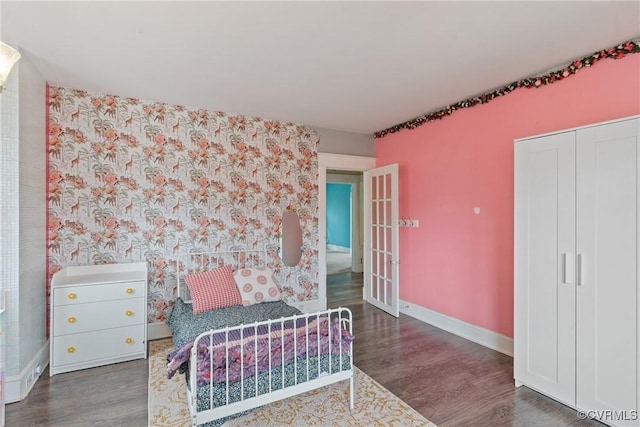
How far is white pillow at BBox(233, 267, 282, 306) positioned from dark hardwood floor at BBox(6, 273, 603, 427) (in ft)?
3.51

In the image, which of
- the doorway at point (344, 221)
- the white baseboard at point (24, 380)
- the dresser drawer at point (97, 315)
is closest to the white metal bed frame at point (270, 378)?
the dresser drawer at point (97, 315)

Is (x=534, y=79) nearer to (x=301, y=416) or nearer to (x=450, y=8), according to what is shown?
(x=450, y=8)

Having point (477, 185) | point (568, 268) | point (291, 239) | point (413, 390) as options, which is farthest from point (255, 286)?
point (568, 268)

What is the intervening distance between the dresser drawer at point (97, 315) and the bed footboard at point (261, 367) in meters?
1.13

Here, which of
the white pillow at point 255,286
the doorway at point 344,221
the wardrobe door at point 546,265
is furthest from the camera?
the doorway at point 344,221

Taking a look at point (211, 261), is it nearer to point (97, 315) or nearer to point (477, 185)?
point (97, 315)

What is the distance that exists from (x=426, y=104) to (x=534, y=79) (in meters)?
1.05

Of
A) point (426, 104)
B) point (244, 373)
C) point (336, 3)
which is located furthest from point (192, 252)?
point (426, 104)

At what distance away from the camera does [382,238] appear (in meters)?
4.61

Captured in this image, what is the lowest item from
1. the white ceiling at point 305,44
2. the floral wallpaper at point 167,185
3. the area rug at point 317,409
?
the area rug at point 317,409

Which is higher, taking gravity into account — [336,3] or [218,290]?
[336,3]

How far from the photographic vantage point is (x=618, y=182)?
2021 millimetres

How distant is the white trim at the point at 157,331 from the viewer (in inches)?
138

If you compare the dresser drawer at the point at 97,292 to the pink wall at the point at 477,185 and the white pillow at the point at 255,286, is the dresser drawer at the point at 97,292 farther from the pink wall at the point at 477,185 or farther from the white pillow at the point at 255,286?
the pink wall at the point at 477,185
